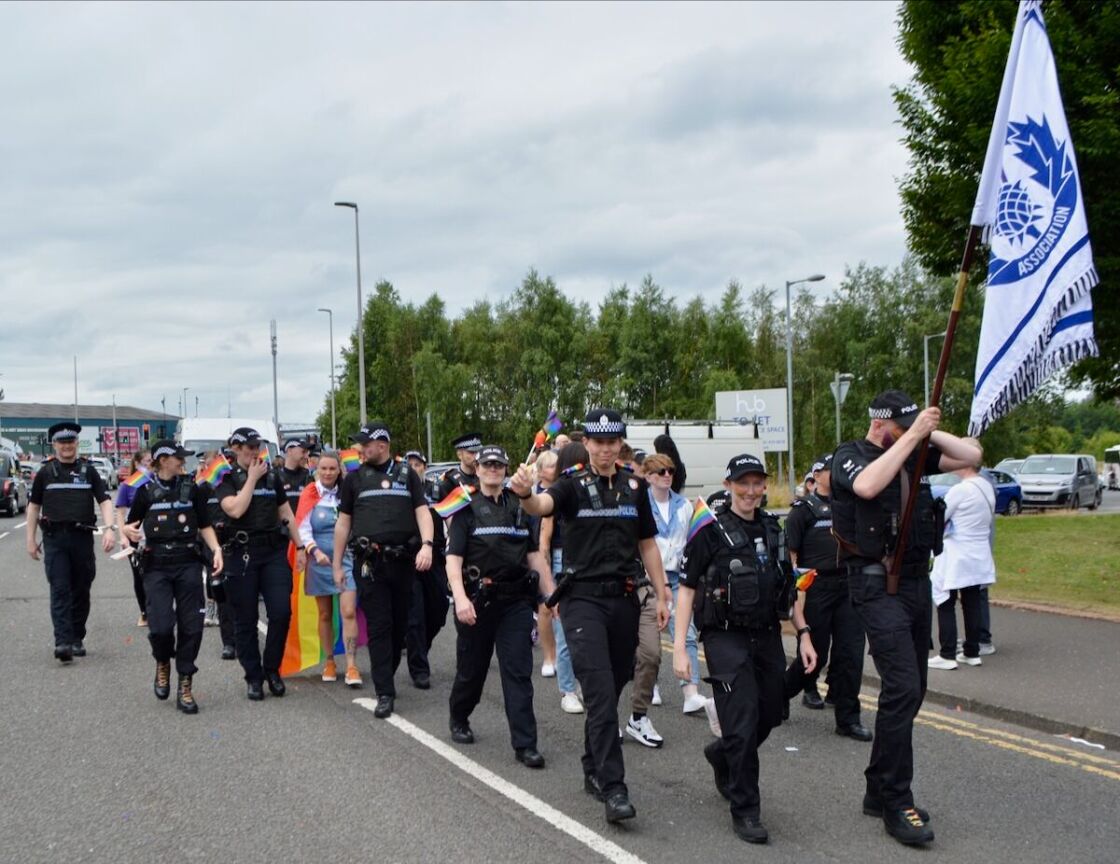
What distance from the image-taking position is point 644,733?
21.3 feet

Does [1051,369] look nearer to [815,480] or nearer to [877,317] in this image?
[815,480]

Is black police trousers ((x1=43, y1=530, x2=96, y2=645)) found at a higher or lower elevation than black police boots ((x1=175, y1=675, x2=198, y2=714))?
higher

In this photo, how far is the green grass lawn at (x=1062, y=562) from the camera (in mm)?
12109

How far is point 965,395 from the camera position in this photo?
5228 centimetres

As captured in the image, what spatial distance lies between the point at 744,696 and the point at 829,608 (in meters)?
2.10

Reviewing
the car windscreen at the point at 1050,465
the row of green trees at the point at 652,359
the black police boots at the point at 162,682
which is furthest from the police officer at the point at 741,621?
the row of green trees at the point at 652,359

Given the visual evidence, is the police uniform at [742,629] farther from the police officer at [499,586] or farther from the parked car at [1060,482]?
the parked car at [1060,482]

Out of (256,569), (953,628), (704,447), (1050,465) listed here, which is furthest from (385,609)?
(1050,465)

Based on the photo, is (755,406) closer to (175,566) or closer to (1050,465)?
(1050,465)

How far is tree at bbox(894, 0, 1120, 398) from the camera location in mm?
10852

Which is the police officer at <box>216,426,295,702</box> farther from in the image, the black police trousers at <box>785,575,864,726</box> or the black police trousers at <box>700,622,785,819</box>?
the black police trousers at <box>700,622,785,819</box>

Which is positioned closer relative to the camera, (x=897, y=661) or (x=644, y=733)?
(x=897, y=661)

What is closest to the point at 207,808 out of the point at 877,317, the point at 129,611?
the point at 129,611

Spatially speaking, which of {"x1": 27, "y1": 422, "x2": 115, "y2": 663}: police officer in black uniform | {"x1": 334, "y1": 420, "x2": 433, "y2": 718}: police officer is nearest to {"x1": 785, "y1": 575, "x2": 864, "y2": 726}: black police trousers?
{"x1": 334, "y1": 420, "x2": 433, "y2": 718}: police officer
